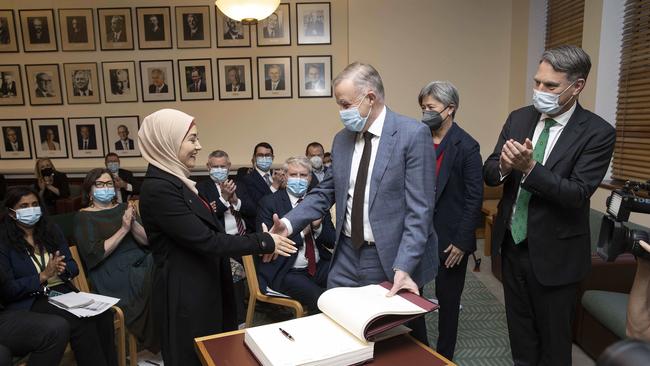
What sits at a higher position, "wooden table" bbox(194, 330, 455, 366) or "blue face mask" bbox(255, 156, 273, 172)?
"blue face mask" bbox(255, 156, 273, 172)

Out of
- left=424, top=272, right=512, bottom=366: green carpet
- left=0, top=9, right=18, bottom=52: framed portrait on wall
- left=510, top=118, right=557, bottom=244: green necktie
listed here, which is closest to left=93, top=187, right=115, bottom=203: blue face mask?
left=424, top=272, right=512, bottom=366: green carpet

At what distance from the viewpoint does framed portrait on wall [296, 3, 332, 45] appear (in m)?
6.26

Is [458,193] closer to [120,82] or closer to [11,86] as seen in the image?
[120,82]

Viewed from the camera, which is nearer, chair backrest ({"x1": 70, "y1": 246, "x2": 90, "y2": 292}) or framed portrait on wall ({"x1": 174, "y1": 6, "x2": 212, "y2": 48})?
chair backrest ({"x1": 70, "y1": 246, "x2": 90, "y2": 292})

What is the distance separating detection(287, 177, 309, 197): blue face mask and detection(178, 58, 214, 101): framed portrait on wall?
3.82 m

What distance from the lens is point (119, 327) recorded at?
2.71 metres

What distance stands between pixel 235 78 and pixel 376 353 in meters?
5.74

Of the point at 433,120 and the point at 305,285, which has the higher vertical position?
the point at 433,120

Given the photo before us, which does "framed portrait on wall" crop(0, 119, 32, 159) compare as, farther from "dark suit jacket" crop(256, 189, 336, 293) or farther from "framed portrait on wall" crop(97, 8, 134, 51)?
"dark suit jacket" crop(256, 189, 336, 293)

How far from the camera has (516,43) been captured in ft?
19.9

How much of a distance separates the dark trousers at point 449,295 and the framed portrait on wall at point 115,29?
19.4ft

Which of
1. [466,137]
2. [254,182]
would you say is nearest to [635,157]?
[466,137]

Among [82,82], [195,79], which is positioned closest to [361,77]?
[195,79]

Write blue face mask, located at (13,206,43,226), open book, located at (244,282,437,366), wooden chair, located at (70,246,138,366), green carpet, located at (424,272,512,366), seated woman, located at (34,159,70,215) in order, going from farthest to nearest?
seated woman, located at (34,159,70,215) < green carpet, located at (424,272,512,366) < wooden chair, located at (70,246,138,366) < blue face mask, located at (13,206,43,226) < open book, located at (244,282,437,366)
